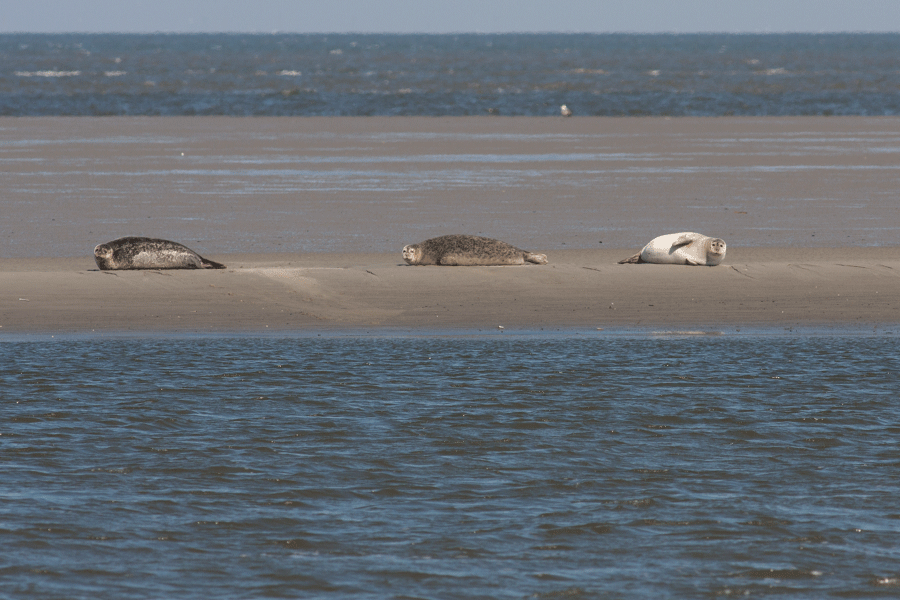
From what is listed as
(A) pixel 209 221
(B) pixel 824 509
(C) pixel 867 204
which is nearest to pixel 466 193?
(A) pixel 209 221

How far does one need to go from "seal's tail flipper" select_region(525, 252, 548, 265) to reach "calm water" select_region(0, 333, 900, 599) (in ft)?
11.0

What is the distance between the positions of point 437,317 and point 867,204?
10.8m

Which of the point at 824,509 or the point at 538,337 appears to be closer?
the point at 824,509

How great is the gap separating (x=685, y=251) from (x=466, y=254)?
2.48 m

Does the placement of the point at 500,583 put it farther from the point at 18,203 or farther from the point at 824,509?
the point at 18,203

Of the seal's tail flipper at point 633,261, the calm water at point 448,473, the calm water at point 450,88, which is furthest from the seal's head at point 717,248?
the calm water at point 450,88

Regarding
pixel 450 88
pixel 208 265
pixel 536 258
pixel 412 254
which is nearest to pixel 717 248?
pixel 536 258

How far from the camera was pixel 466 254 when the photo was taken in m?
14.2

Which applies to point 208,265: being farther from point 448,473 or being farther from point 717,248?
point 448,473

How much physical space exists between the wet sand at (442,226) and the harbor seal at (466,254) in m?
0.23

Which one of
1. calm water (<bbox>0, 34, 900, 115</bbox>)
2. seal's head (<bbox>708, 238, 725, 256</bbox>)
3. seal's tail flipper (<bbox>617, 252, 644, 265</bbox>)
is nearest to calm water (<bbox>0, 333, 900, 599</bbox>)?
seal's head (<bbox>708, 238, 725, 256</bbox>)

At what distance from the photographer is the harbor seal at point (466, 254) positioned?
14.2 m

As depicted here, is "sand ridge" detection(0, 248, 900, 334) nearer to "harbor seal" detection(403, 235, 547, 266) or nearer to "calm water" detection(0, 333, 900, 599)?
"harbor seal" detection(403, 235, 547, 266)

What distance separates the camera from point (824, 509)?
6570mm
